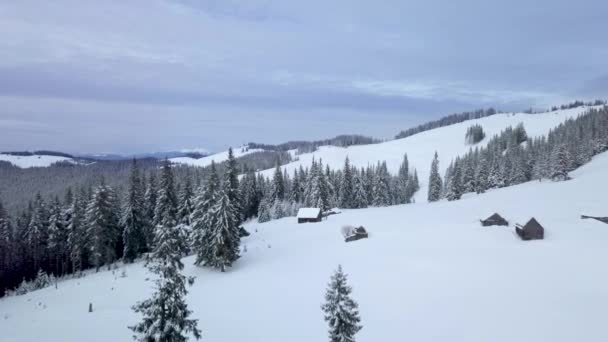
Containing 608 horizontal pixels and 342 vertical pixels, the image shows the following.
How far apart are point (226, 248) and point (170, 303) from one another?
2647 centimetres

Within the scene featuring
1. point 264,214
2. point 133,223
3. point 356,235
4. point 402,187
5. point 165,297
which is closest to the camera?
point 165,297

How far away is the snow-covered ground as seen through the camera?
20.5 m

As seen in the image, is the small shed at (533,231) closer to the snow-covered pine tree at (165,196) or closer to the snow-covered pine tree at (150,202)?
the snow-covered pine tree at (165,196)

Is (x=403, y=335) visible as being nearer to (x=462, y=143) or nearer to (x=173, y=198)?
(x=173, y=198)

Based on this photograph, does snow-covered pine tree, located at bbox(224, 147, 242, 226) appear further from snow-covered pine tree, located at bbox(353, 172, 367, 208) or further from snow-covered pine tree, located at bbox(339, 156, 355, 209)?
snow-covered pine tree, located at bbox(353, 172, 367, 208)

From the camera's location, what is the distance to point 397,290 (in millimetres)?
27000

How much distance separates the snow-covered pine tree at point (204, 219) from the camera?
122 feet

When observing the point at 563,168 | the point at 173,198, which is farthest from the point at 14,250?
the point at 563,168

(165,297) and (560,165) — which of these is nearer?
(165,297)

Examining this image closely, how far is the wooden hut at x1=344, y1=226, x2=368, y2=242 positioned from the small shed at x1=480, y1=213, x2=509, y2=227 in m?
16.6

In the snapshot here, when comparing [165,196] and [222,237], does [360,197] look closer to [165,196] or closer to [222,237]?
[165,196]

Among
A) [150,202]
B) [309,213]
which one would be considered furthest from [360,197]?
[150,202]

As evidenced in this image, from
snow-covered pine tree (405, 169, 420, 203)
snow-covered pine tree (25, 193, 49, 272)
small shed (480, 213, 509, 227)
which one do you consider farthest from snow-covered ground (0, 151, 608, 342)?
snow-covered pine tree (405, 169, 420, 203)

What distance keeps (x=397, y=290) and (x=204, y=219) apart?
2281cm
